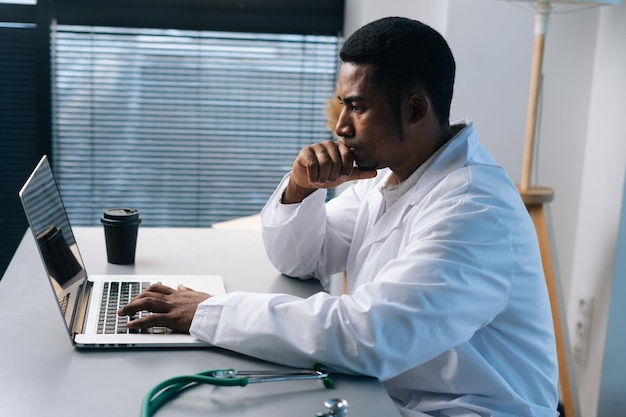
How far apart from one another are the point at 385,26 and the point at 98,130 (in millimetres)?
2036

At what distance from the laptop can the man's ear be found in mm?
489

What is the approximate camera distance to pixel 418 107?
4.54 feet

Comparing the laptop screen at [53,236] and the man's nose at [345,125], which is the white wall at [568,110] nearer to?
the man's nose at [345,125]

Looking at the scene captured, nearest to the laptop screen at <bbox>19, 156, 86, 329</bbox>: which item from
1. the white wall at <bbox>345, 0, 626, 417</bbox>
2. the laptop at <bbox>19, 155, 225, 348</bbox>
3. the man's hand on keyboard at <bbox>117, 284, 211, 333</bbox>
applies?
the laptop at <bbox>19, 155, 225, 348</bbox>

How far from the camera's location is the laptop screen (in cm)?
Result: 123

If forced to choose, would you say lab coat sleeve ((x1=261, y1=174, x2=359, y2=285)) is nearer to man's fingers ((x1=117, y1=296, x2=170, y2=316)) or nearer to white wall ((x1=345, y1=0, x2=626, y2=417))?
man's fingers ((x1=117, y1=296, x2=170, y2=316))

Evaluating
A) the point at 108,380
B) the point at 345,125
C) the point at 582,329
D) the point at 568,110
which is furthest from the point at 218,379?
the point at 568,110

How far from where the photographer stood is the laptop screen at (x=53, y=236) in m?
1.23

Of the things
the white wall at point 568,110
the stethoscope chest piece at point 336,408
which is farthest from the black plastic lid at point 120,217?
the white wall at point 568,110

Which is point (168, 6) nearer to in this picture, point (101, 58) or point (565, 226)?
point (101, 58)

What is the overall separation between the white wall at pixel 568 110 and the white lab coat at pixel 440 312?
3.52ft

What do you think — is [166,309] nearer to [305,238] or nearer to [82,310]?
[82,310]

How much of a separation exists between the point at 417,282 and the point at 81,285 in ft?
2.12

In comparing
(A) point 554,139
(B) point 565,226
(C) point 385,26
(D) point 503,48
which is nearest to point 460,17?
(D) point 503,48
